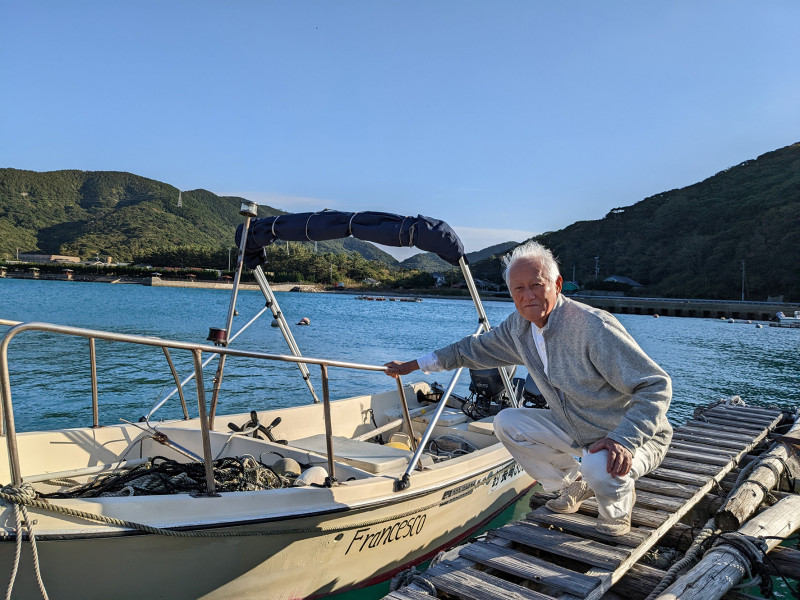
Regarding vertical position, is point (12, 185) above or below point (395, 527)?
above

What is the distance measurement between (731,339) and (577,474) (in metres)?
41.8

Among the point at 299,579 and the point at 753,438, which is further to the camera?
the point at 753,438

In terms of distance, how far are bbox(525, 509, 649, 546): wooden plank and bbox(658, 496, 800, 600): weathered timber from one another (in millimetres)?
402

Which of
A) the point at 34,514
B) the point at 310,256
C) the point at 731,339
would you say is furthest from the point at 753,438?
the point at 310,256

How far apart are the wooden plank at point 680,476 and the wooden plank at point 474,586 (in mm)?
2747

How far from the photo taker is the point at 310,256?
130250 mm

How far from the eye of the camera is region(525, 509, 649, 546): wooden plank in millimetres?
4035

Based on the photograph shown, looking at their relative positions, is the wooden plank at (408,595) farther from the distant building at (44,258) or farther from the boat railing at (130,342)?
the distant building at (44,258)

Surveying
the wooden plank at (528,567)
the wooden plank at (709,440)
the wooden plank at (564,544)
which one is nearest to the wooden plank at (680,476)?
the wooden plank at (709,440)

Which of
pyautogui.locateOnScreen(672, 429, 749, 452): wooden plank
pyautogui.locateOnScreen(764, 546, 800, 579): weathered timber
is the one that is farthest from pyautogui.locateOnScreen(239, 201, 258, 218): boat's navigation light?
pyautogui.locateOnScreen(672, 429, 749, 452): wooden plank

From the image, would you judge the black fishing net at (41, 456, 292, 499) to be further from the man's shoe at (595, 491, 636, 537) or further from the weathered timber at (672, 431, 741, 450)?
the weathered timber at (672, 431, 741, 450)

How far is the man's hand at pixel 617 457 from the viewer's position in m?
3.04

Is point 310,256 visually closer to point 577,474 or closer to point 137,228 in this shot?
point 137,228

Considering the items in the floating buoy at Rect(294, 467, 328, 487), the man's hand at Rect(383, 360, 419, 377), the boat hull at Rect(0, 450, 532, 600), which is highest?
the man's hand at Rect(383, 360, 419, 377)
